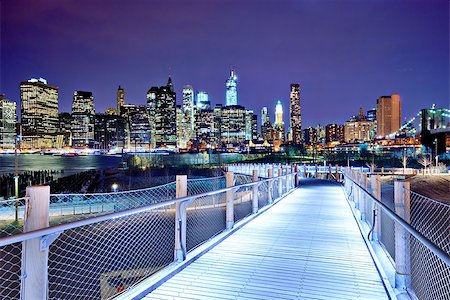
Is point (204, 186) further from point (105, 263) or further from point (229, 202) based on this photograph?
point (229, 202)

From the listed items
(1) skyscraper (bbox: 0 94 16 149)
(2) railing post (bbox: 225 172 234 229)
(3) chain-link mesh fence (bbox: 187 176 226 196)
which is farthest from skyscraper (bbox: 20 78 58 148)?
(2) railing post (bbox: 225 172 234 229)

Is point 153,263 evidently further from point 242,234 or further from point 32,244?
point 32,244

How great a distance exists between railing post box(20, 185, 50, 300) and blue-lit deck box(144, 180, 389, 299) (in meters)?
1.45

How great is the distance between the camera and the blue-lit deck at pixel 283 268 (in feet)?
13.7

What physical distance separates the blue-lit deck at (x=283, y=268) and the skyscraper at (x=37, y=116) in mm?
192938

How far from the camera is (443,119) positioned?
107m

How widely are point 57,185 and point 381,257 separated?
55.3 m

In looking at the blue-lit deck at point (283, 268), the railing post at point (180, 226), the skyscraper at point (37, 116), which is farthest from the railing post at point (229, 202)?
the skyscraper at point (37, 116)

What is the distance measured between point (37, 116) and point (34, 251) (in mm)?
200872

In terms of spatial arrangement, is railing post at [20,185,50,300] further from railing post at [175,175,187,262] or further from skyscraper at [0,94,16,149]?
skyscraper at [0,94,16,149]

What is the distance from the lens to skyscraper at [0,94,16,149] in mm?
163750


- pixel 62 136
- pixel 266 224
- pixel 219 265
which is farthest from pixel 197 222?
pixel 62 136

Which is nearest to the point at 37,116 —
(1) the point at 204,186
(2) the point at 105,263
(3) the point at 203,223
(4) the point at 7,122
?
(4) the point at 7,122

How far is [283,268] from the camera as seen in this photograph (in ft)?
16.8
